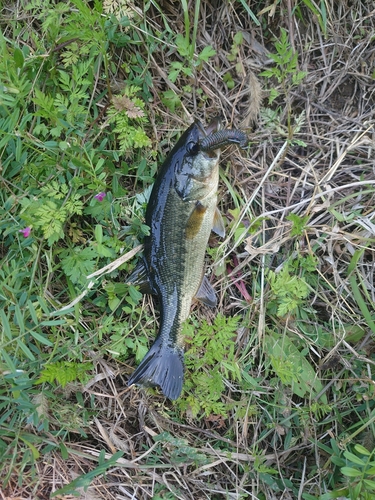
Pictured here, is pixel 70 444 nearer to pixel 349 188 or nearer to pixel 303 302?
pixel 303 302

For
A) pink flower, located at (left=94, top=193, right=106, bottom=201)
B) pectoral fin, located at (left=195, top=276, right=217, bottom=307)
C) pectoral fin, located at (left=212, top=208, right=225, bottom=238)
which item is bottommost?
pectoral fin, located at (left=195, top=276, right=217, bottom=307)

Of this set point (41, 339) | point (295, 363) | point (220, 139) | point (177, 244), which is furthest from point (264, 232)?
point (41, 339)

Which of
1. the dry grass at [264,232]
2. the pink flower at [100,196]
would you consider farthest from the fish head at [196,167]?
the pink flower at [100,196]

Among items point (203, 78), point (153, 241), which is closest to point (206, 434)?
point (153, 241)

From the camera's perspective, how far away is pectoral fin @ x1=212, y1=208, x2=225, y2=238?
290 cm

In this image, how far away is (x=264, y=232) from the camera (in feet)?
9.98

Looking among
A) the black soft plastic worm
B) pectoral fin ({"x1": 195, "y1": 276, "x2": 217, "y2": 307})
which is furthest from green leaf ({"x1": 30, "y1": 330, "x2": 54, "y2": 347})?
the black soft plastic worm

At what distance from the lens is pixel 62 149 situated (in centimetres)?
268

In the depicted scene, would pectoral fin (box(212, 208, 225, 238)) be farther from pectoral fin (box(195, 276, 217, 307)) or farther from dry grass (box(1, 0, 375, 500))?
pectoral fin (box(195, 276, 217, 307))

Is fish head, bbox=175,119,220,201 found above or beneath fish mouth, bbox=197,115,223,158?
beneath

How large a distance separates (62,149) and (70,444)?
2003mm

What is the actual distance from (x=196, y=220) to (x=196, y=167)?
346 millimetres

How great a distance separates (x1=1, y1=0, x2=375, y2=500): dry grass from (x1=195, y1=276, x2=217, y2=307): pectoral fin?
134 mm

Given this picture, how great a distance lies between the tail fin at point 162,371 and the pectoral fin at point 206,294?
0.40 m
